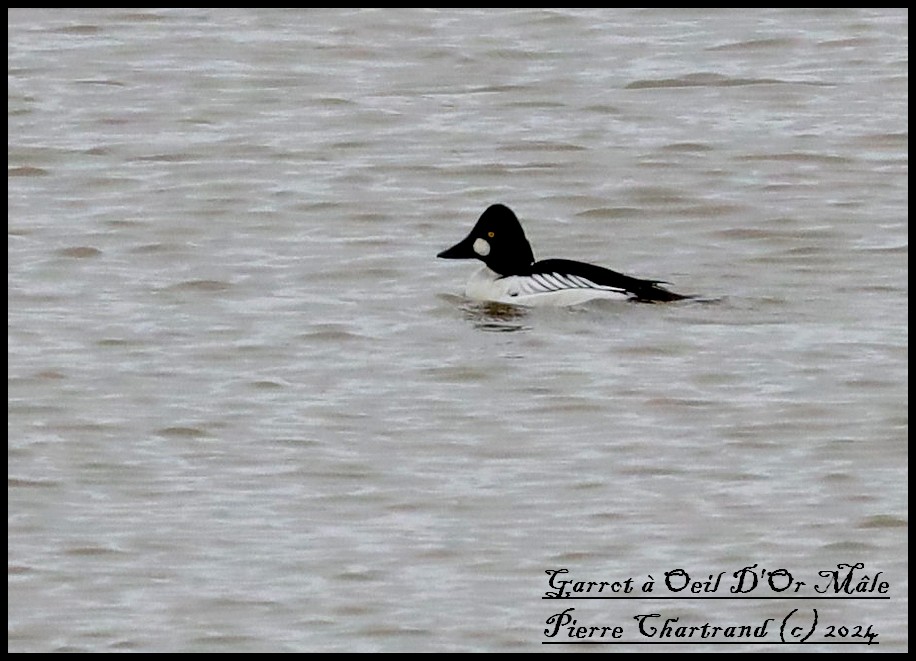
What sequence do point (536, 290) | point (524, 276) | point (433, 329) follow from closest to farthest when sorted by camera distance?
point (433, 329), point (536, 290), point (524, 276)

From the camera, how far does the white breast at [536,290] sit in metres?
13.5

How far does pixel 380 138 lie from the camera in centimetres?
1705

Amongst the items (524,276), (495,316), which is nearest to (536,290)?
(524,276)

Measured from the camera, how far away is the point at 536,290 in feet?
45.3

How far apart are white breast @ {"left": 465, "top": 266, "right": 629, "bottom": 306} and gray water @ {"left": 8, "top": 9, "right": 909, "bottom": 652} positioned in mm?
139

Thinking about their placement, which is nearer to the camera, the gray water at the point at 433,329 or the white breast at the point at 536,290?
the gray water at the point at 433,329

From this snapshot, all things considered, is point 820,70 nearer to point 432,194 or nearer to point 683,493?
point 432,194

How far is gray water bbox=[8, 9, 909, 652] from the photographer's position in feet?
29.9

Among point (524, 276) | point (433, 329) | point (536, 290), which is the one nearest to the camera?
point (433, 329)

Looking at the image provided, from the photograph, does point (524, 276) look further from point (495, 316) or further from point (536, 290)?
point (495, 316)

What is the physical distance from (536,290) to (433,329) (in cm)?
110

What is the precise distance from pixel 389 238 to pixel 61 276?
2029 mm

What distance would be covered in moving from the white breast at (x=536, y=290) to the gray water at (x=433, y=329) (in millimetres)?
139

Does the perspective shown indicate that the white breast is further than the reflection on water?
Yes
